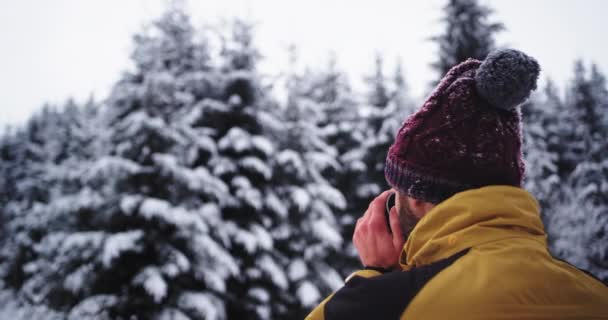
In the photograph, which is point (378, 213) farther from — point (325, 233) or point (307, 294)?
point (325, 233)

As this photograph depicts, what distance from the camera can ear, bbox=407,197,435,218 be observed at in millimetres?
1419

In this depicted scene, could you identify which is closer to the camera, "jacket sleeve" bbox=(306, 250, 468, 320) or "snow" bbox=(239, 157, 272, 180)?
"jacket sleeve" bbox=(306, 250, 468, 320)

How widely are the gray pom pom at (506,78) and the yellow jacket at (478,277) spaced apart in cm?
29

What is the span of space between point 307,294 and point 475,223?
11.4 metres

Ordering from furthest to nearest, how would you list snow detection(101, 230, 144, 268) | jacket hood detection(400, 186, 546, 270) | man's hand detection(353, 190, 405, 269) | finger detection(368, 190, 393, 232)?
1. snow detection(101, 230, 144, 268)
2. finger detection(368, 190, 393, 232)
3. man's hand detection(353, 190, 405, 269)
4. jacket hood detection(400, 186, 546, 270)

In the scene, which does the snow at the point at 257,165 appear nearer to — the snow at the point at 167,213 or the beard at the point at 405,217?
the snow at the point at 167,213

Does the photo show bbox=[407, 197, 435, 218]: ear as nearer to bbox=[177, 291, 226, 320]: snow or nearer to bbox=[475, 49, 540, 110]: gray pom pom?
bbox=[475, 49, 540, 110]: gray pom pom

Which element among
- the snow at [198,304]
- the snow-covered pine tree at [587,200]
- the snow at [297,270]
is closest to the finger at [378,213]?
the snow at [198,304]

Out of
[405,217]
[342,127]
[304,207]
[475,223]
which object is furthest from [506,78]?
[342,127]

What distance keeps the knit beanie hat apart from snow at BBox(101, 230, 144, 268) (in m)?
8.24

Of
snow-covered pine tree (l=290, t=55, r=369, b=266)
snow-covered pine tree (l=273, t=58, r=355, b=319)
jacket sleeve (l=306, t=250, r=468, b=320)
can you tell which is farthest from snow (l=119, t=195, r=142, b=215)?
jacket sleeve (l=306, t=250, r=468, b=320)

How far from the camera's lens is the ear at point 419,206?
55.9 inches

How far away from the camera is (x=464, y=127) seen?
133 cm

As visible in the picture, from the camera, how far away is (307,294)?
1193 cm
